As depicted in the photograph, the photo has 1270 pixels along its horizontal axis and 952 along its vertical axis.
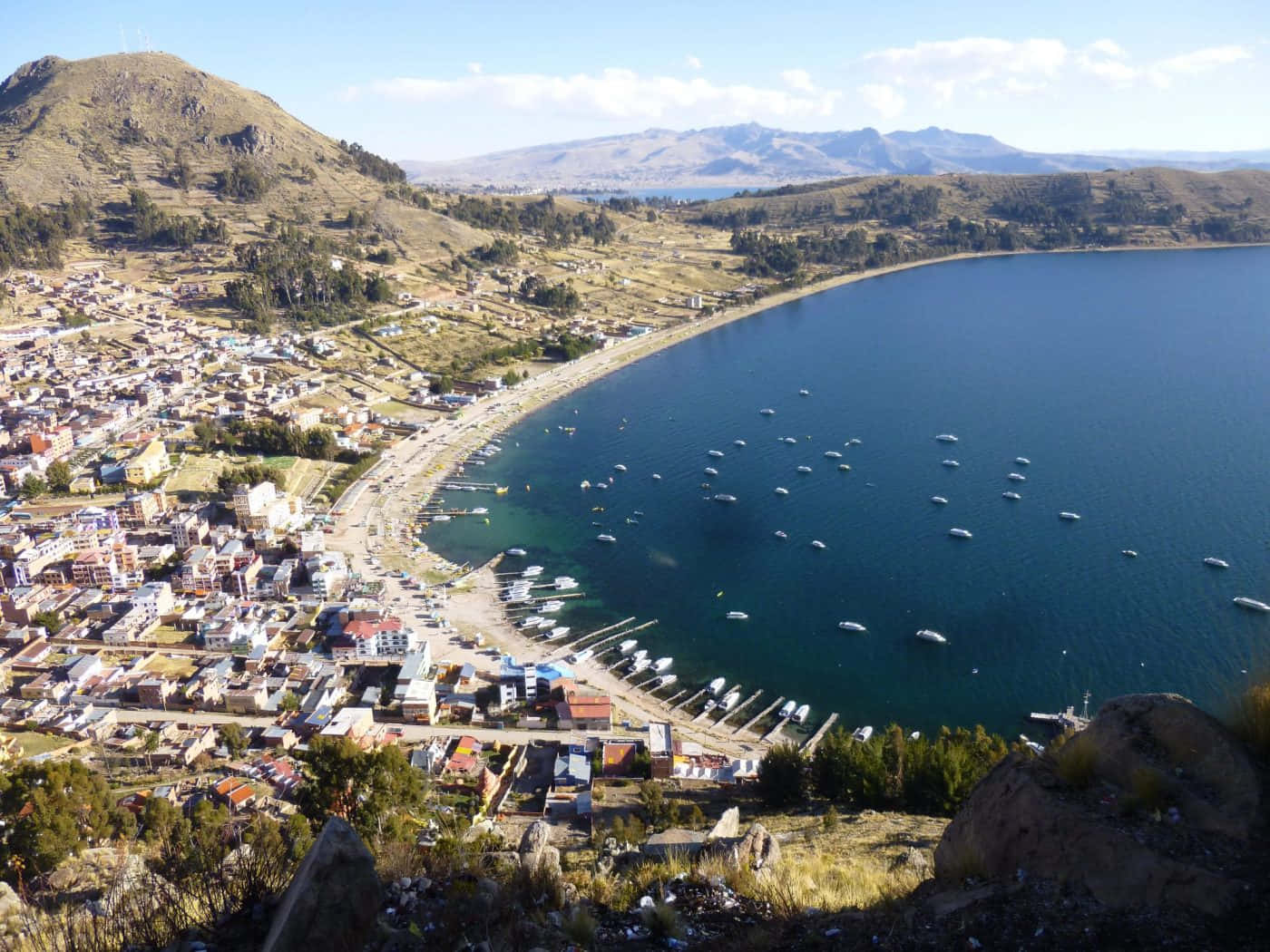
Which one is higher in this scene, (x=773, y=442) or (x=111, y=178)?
(x=111, y=178)

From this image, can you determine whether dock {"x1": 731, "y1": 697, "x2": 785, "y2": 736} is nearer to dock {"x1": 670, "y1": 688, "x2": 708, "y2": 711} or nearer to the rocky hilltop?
dock {"x1": 670, "y1": 688, "x2": 708, "y2": 711}

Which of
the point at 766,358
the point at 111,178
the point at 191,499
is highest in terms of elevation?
the point at 111,178

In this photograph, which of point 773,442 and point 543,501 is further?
point 773,442

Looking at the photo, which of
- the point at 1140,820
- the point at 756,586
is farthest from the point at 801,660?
the point at 1140,820

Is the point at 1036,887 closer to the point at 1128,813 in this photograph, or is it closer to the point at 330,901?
the point at 1128,813

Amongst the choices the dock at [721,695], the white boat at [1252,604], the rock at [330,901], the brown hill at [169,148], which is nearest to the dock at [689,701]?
the dock at [721,695]

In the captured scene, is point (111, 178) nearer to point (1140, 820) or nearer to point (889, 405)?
point (889, 405)

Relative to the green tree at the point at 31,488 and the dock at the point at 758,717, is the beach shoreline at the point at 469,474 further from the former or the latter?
the green tree at the point at 31,488
